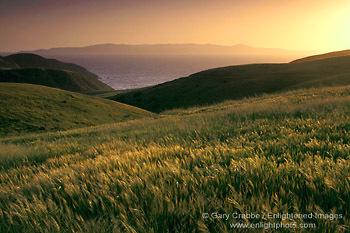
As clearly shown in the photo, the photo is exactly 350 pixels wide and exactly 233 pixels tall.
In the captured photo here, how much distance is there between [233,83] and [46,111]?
177 feet

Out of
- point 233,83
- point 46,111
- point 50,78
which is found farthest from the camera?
point 50,78

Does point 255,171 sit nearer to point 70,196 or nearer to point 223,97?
point 70,196

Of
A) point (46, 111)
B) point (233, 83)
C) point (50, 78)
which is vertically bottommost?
point (46, 111)

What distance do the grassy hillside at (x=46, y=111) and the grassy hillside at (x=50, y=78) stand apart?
408 ft

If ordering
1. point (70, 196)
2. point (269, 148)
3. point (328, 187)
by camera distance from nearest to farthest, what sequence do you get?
point (328, 187) < point (70, 196) < point (269, 148)

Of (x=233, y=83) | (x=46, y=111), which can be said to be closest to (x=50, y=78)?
(x=233, y=83)

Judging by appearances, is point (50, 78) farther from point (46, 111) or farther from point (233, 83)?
point (46, 111)

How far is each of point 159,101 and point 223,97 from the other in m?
Result: 21.2

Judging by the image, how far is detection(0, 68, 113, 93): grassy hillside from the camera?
153m

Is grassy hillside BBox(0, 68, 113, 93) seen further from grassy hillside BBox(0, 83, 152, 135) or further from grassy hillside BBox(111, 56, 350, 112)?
grassy hillside BBox(0, 83, 152, 135)

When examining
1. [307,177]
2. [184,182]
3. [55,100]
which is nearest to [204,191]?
[184,182]

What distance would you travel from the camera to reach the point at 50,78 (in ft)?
535

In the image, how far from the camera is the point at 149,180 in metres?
2.27

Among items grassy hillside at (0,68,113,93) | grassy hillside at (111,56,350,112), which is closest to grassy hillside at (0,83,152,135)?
Answer: grassy hillside at (111,56,350,112)
